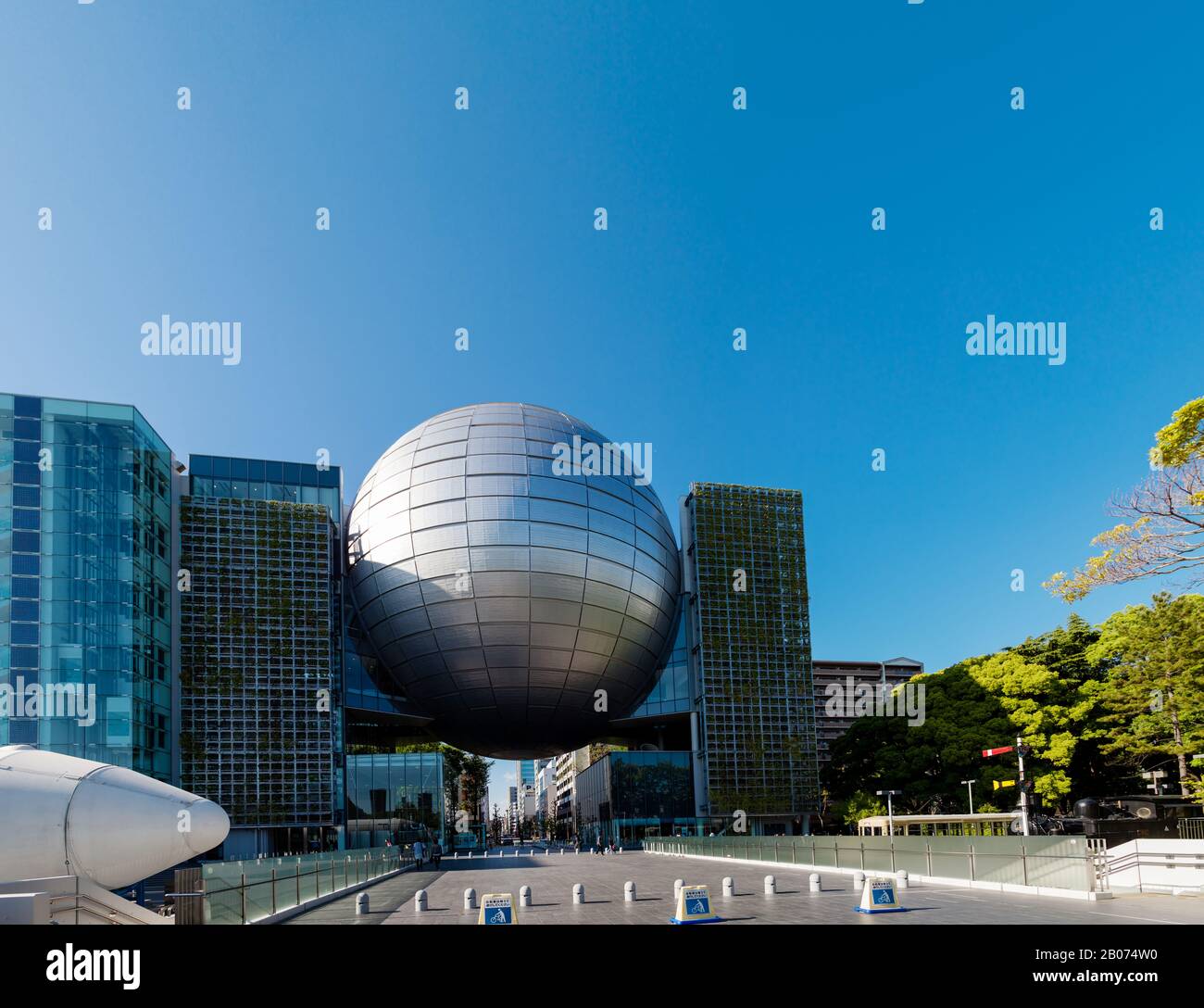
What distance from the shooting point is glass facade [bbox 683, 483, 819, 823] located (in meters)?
64.0

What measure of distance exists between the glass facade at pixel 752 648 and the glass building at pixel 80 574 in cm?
3374

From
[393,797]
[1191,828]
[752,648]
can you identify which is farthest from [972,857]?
[393,797]

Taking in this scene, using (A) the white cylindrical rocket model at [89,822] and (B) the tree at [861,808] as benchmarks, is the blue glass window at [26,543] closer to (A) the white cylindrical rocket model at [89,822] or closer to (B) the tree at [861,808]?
(A) the white cylindrical rocket model at [89,822]

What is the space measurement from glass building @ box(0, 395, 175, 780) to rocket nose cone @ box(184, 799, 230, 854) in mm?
32928

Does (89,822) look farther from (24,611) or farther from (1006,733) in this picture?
(1006,733)

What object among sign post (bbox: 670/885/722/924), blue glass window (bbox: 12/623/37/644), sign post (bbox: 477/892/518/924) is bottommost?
sign post (bbox: 670/885/722/924)

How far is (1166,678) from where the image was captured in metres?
44.9

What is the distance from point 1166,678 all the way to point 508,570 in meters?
34.5

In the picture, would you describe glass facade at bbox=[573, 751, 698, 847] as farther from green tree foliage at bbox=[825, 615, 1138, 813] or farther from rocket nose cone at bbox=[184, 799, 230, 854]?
rocket nose cone at bbox=[184, 799, 230, 854]

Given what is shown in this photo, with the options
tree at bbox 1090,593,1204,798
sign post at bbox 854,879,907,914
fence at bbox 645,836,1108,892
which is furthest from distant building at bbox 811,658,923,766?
sign post at bbox 854,879,907,914

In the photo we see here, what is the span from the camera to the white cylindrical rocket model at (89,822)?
47.4ft
